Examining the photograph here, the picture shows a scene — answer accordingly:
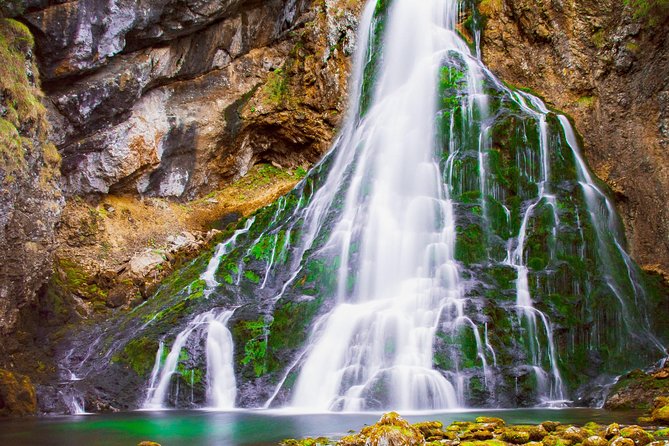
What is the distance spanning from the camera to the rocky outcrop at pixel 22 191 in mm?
13609

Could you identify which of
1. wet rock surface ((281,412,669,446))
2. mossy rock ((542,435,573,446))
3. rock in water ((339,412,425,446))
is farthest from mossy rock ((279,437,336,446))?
mossy rock ((542,435,573,446))

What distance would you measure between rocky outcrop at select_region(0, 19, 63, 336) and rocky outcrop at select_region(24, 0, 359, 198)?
3489mm

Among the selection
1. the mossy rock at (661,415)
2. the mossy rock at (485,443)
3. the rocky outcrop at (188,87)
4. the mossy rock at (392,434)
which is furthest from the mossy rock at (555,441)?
the rocky outcrop at (188,87)

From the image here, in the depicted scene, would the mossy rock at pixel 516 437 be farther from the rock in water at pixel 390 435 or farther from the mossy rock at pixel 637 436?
the rock in water at pixel 390 435

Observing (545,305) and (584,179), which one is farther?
(584,179)

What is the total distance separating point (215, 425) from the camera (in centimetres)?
1076

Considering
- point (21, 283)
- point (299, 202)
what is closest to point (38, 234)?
point (21, 283)

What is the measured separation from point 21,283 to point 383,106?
11.8 m

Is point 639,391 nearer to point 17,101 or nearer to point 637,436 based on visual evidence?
point 637,436

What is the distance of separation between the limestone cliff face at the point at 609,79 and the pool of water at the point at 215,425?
764 cm

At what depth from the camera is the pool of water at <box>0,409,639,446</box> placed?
9.31 m

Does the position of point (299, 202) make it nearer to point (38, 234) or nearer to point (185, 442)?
point (38, 234)

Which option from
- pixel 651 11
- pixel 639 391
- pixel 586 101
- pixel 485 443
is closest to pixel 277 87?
pixel 586 101

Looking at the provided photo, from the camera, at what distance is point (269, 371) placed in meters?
13.6
